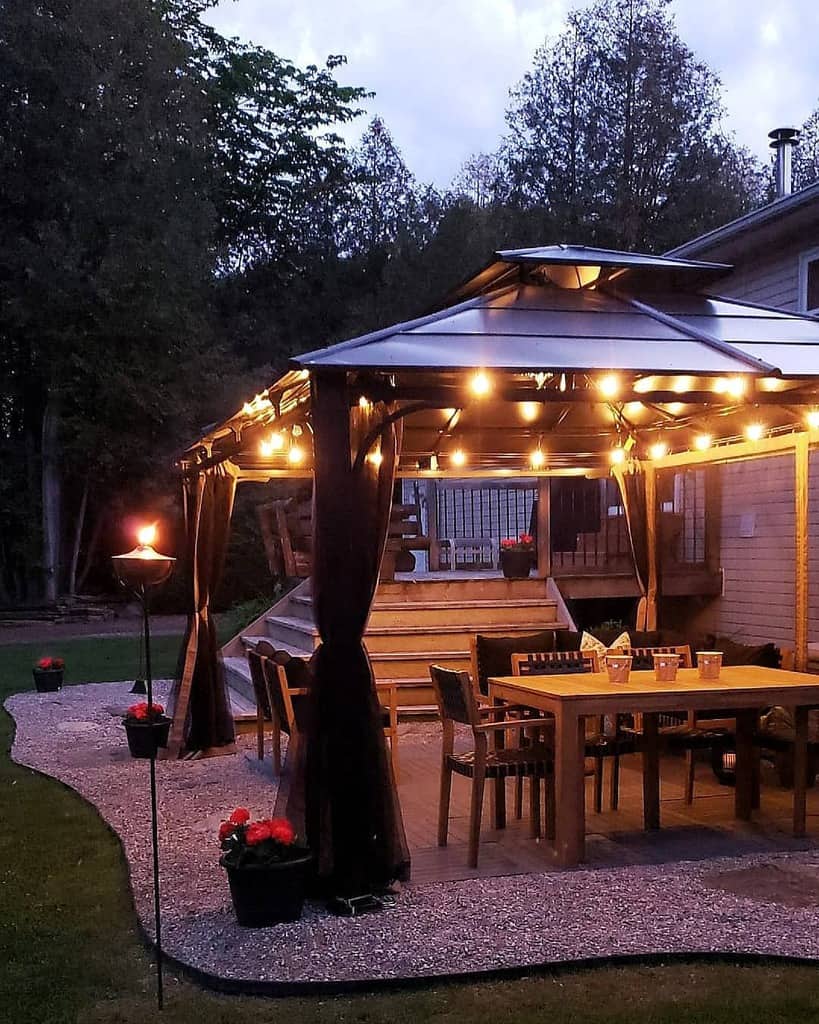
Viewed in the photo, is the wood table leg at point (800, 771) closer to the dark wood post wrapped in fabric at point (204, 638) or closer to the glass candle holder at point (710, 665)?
the glass candle holder at point (710, 665)

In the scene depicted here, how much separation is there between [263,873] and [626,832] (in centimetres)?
231

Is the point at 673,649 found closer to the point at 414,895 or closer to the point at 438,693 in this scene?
the point at 438,693

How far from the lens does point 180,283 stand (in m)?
21.6

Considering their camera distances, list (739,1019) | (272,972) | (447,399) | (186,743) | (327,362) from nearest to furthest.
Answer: (739,1019)
(272,972)
(327,362)
(447,399)
(186,743)

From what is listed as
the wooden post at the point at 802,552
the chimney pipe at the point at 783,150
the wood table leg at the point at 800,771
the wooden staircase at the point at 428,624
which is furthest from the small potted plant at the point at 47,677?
the chimney pipe at the point at 783,150

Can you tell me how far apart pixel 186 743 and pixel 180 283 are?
49.1ft

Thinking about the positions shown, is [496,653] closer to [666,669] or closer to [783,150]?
[666,669]

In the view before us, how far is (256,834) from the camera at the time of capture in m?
4.38

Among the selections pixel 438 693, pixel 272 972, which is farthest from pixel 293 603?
pixel 272 972

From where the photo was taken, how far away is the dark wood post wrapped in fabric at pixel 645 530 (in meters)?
9.51

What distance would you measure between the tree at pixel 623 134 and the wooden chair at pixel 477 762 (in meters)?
21.6

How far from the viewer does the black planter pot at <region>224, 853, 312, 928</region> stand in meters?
4.34

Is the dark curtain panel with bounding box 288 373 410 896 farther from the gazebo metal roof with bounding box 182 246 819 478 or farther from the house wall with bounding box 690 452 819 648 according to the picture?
the house wall with bounding box 690 452 819 648

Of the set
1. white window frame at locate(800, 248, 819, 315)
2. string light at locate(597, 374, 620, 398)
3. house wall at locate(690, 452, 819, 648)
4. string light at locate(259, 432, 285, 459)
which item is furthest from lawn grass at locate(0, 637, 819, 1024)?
white window frame at locate(800, 248, 819, 315)
